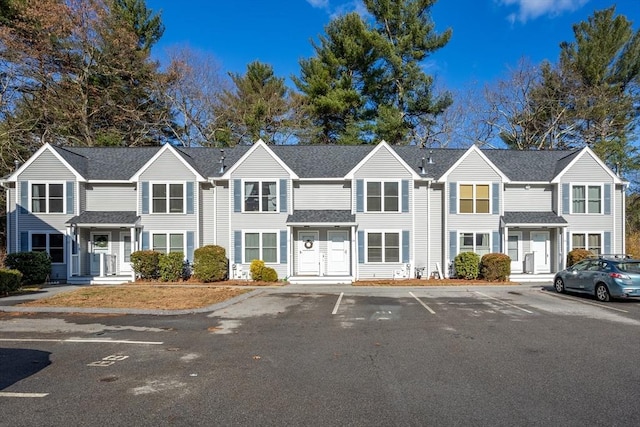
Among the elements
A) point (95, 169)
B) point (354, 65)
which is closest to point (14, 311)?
point (95, 169)

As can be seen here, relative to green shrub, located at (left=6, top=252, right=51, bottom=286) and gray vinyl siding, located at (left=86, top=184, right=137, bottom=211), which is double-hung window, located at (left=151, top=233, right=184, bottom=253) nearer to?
gray vinyl siding, located at (left=86, top=184, right=137, bottom=211)

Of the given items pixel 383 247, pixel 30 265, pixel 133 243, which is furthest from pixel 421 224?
pixel 30 265

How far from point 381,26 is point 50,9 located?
2493cm

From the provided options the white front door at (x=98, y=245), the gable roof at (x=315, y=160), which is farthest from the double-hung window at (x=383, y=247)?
the white front door at (x=98, y=245)

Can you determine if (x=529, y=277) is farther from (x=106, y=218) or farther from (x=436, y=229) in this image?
(x=106, y=218)

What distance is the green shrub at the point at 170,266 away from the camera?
2220 centimetres

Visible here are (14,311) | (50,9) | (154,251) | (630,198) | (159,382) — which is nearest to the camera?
(159,382)

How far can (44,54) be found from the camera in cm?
3216

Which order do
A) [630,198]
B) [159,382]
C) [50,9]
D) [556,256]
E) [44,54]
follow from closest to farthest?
[159,382] → [556,256] → [50,9] → [44,54] → [630,198]

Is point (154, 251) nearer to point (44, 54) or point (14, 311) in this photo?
point (14, 311)

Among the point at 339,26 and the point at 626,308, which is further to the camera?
the point at 339,26

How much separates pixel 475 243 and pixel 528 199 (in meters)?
4.28

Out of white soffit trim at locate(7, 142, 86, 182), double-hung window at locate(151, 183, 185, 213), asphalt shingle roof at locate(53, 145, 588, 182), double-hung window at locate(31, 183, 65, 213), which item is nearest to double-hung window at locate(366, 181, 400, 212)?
asphalt shingle roof at locate(53, 145, 588, 182)

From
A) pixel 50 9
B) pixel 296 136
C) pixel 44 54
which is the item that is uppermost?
pixel 50 9
